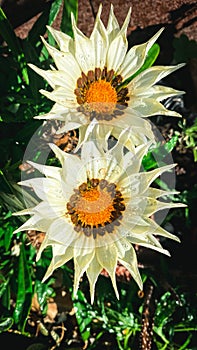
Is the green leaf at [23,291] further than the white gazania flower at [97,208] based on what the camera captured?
Yes

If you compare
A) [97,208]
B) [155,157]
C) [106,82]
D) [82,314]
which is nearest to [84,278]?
[82,314]

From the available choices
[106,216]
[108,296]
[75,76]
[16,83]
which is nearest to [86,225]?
[106,216]

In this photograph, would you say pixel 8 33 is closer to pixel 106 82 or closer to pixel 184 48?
pixel 106 82

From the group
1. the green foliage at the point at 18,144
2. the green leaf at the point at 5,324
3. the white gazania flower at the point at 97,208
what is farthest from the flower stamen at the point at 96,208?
the green leaf at the point at 5,324

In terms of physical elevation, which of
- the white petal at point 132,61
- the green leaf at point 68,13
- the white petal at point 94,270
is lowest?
the white petal at point 94,270

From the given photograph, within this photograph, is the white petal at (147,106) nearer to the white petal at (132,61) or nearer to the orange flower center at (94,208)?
the white petal at (132,61)

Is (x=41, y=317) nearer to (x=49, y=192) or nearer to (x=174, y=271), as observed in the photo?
(x=174, y=271)
